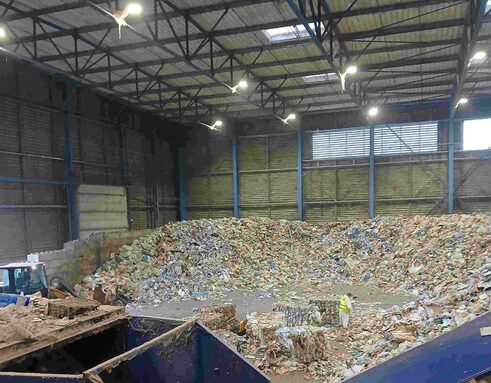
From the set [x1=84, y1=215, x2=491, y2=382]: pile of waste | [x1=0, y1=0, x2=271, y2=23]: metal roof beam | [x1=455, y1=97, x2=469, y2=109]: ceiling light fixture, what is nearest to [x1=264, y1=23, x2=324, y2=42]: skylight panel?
[x1=0, y1=0, x2=271, y2=23]: metal roof beam

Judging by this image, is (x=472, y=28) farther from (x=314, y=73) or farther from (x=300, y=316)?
(x=300, y=316)

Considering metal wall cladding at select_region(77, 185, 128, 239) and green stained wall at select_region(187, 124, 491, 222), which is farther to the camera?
green stained wall at select_region(187, 124, 491, 222)

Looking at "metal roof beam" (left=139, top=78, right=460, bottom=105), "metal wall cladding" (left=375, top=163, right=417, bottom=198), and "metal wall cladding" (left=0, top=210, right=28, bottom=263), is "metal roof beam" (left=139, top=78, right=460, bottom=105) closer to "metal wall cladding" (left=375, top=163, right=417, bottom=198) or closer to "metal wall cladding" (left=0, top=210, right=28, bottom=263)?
"metal wall cladding" (left=375, top=163, right=417, bottom=198)

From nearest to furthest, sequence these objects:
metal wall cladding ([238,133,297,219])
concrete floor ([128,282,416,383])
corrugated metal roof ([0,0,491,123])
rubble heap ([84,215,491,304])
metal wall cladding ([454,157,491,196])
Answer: concrete floor ([128,282,416,383]) → corrugated metal roof ([0,0,491,123]) → rubble heap ([84,215,491,304]) → metal wall cladding ([454,157,491,196]) → metal wall cladding ([238,133,297,219])

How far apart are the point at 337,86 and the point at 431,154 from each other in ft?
19.5

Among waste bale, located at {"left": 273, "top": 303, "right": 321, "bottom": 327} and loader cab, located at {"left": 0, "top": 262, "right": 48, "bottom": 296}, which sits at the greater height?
loader cab, located at {"left": 0, "top": 262, "right": 48, "bottom": 296}

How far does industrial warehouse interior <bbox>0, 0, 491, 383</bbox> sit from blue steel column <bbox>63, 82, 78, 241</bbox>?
0.26 ft

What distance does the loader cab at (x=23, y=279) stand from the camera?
7.72 m

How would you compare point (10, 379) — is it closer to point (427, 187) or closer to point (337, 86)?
point (337, 86)

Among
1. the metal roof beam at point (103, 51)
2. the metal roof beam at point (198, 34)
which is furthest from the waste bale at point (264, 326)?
the metal roof beam at point (103, 51)

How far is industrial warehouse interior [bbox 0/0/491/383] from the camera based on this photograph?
3869 millimetres

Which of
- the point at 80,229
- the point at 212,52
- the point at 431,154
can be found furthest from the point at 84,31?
the point at 431,154

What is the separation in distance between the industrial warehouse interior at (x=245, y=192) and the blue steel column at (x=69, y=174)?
8 cm

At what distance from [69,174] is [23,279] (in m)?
6.25
